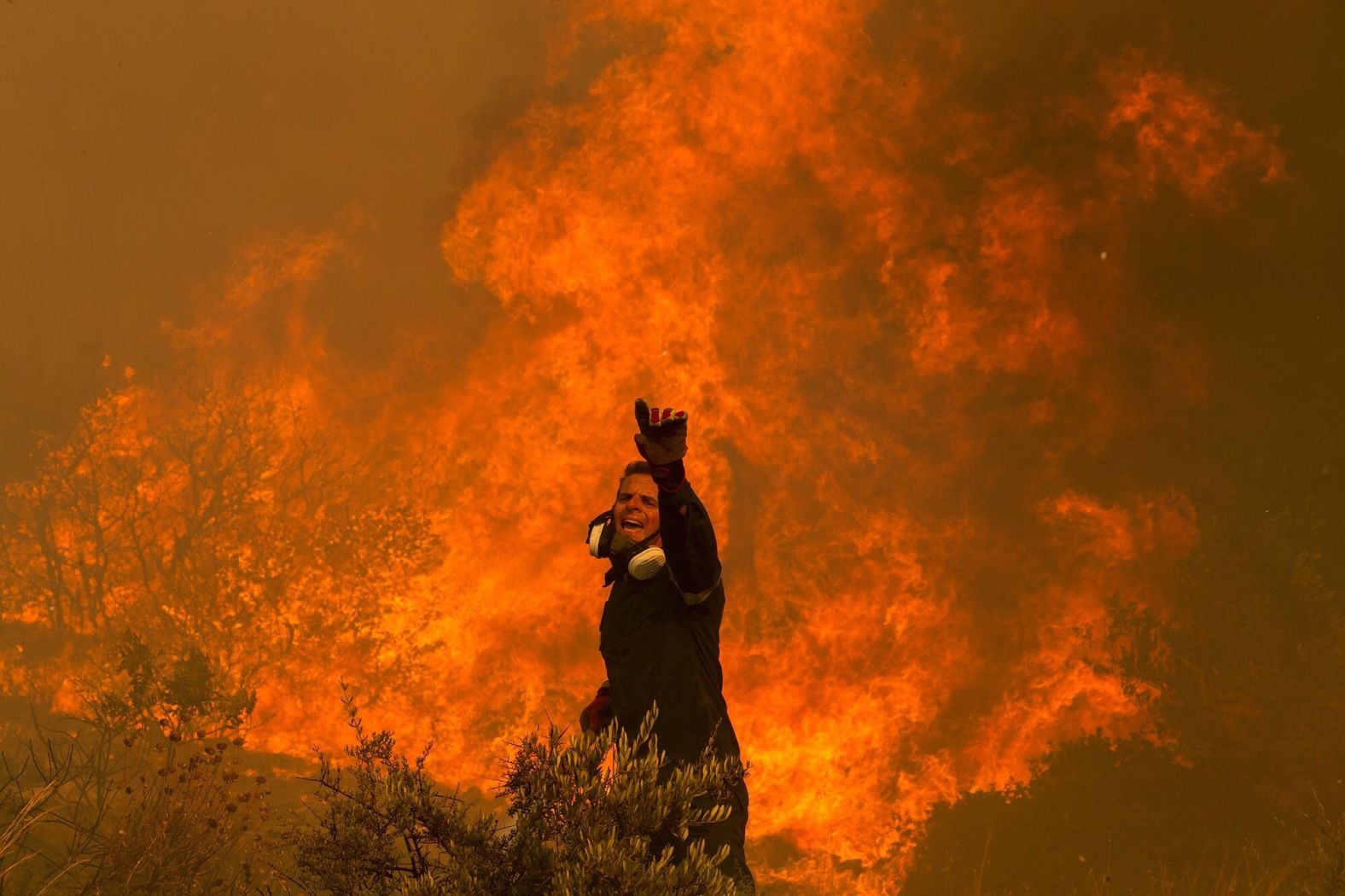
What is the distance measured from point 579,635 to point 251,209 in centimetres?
581

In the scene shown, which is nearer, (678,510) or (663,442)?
(663,442)

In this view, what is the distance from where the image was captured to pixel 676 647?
5125 mm

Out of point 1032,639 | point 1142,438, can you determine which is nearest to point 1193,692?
point 1032,639

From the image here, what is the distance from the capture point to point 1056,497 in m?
12.2

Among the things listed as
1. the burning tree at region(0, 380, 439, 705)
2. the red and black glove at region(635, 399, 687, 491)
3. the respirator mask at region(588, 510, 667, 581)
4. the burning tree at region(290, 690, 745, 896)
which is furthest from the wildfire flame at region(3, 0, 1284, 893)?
the red and black glove at region(635, 399, 687, 491)

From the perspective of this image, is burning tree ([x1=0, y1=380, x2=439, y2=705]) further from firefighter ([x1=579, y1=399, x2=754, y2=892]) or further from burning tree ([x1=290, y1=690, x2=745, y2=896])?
burning tree ([x1=290, y1=690, x2=745, y2=896])

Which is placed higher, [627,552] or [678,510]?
[627,552]

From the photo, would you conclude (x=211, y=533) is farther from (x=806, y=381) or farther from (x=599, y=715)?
(x=599, y=715)

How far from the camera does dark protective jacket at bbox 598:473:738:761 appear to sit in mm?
4910

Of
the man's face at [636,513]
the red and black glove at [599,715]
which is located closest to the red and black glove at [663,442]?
the man's face at [636,513]

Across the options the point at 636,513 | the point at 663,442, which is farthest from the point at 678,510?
the point at 636,513

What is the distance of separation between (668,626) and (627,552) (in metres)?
0.41

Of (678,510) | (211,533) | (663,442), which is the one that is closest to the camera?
(663,442)

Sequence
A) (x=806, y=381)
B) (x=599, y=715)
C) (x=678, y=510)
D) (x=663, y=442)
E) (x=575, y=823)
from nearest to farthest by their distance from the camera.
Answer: (x=575, y=823), (x=663, y=442), (x=678, y=510), (x=599, y=715), (x=806, y=381)
